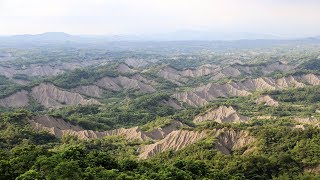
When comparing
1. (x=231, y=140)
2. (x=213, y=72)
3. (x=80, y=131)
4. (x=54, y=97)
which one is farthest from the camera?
(x=213, y=72)

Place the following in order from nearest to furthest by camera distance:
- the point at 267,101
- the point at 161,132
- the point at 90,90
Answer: the point at 161,132, the point at 267,101, the point at 90,90

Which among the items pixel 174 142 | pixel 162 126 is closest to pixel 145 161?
pixel 174 142

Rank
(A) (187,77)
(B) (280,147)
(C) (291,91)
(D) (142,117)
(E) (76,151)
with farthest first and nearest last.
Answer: (A) (187,77), (C) (291,91), (D) (142,117), (B) (280,147), (E) (76,151)

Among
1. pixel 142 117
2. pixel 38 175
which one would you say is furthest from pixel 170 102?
pixel 38 175

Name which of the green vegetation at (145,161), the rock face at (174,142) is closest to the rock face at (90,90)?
the green vegetation at (145,161)

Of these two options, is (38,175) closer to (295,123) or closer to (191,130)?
(191,130)

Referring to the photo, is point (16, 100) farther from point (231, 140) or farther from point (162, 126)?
point (231, 140)

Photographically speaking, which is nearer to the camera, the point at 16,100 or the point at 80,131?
the point at 80,131
